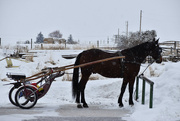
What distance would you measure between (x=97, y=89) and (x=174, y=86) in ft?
11.9

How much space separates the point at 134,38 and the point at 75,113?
56.1 ft

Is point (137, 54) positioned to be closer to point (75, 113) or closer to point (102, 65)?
point (102, 65)

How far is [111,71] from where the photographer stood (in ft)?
21.2

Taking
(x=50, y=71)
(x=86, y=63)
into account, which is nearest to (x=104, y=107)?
(x=86, y=63)

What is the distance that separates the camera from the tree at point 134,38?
2117 cm

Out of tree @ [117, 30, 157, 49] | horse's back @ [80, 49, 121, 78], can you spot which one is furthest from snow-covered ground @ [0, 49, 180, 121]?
tree @ [117, 30, 157, 49]

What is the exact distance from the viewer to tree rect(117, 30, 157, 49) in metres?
21.2

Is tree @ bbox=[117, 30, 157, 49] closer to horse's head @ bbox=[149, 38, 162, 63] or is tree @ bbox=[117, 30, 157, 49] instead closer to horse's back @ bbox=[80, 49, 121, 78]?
horse's head @ bbox=[149, 38, 162, 63]

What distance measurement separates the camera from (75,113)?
5676 millimetres

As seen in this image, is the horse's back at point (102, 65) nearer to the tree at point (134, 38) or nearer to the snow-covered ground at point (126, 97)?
the snow-covered ground at point (126, 97)

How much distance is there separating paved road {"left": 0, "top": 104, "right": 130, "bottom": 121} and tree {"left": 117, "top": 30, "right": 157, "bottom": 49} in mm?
15490

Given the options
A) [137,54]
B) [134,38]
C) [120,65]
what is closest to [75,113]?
[120,65]

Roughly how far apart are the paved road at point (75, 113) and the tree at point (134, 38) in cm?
1549

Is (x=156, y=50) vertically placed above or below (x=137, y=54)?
above
